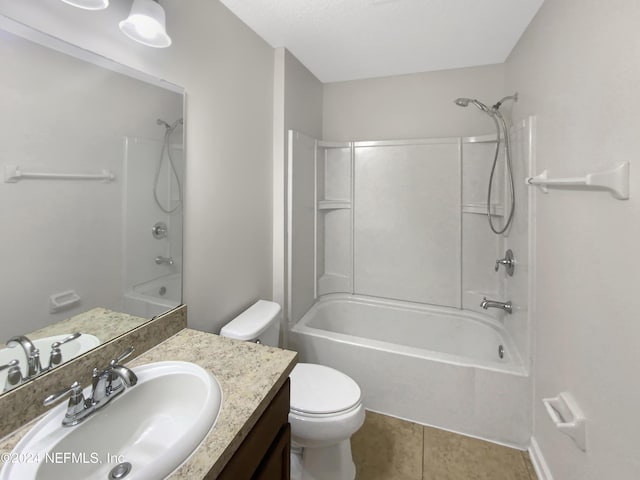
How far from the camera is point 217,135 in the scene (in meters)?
1.56

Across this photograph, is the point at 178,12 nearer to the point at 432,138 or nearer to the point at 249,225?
the point at 249,225

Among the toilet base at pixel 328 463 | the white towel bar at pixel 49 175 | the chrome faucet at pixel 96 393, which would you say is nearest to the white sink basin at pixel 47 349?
the chrome faucet at pixel 96 393

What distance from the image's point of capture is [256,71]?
6.10ft

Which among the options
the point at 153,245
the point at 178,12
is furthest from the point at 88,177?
the point at 178,12

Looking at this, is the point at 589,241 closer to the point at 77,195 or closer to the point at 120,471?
the point at 120,471

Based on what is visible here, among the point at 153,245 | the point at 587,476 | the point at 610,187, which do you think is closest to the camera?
the point at 610,187

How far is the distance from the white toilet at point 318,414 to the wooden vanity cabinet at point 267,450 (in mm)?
327

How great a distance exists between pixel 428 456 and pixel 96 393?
169cm

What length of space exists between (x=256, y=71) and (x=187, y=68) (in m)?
0.60

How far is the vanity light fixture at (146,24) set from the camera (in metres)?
1.03

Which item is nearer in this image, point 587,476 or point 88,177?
point 88,177

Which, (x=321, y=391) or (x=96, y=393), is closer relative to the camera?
→ (x=96, y=393)

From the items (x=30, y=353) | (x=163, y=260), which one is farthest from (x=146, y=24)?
(x=30, y=353)

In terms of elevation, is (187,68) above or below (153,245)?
above
